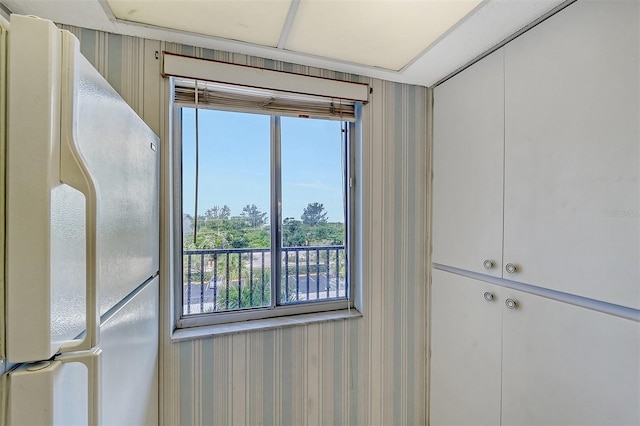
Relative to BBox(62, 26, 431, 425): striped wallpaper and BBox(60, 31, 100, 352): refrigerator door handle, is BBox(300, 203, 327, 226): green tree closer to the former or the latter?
BBox(62, 26, 431, 425): striped wallpaper

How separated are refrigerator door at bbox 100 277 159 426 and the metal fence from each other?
28 centimetres

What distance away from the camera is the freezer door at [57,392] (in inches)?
16.0

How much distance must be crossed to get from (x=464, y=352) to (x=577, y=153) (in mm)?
982

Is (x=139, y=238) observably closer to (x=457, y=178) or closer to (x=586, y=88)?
(x=457, y=178)

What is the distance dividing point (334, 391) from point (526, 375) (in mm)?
873

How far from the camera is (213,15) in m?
1.04

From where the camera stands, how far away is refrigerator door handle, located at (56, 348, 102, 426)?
455 mm

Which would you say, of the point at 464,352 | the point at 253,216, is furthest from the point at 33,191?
the point at 464,352

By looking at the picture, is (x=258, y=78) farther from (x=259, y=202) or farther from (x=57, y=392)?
(x=57, y=392)

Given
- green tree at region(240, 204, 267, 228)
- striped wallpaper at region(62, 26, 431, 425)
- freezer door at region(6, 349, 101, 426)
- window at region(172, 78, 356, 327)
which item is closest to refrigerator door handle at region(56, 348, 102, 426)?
freezer door at region(6, 349, 101, 426)

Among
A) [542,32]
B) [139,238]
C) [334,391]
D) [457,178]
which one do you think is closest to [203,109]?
[139,238]

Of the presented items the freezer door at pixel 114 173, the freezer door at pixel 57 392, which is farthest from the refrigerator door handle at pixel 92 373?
the freezer door at pixel 114 173

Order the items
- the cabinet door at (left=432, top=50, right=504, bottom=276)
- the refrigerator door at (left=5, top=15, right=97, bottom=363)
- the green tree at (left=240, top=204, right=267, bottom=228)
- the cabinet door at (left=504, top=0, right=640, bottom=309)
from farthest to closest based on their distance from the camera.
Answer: the green tree at (left=240, top=204, right=267, bottom=228), the cabinet door at (left=432, top=50, right=504, bottom=276), the cabinet door at (left=504, top=0, right=640, bottom=309), the refrigerator door at (left=5, top=15, right=97, bottom=363)

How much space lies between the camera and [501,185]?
1164 mm
